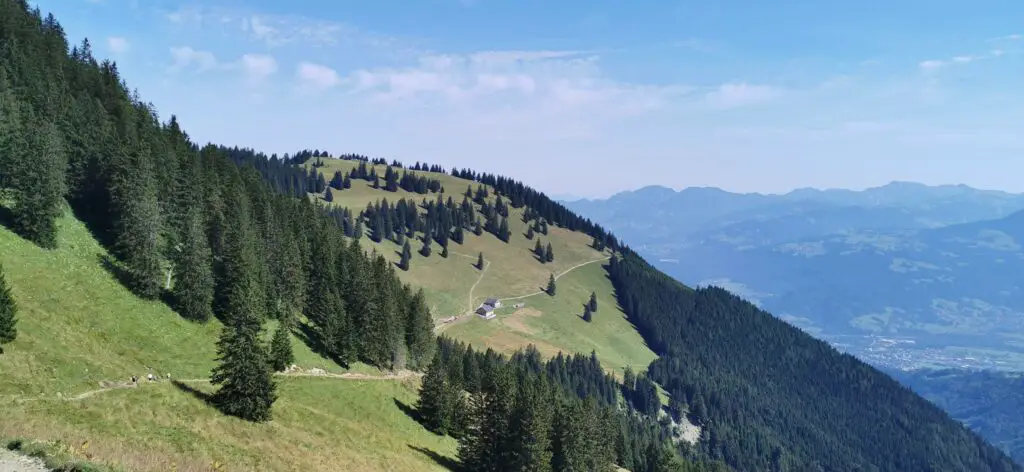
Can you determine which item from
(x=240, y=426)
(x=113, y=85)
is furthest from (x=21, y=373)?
(x=113, y=85)

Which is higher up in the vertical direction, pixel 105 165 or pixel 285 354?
pixel 105 165

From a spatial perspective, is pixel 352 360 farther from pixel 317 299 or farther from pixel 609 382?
pixel 609 382

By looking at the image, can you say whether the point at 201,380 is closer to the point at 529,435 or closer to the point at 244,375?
the point at 244,375

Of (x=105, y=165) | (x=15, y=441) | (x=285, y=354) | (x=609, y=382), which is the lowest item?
(x=609, y=382)

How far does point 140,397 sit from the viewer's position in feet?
146

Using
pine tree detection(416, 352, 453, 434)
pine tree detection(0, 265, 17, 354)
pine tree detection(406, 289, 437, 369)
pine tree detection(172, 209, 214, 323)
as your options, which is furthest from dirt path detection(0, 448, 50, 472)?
pine tree detection(406, 289, 437, 369)

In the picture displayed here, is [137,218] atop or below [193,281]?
atop

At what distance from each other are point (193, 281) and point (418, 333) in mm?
42570

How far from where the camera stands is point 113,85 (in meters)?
102

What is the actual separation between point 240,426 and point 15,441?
2147cm

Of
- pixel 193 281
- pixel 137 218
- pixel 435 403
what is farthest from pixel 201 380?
pixel 435 403

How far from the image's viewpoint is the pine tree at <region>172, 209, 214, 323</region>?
6725cm

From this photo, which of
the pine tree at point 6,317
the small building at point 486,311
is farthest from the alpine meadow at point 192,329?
the small building at point 486,311

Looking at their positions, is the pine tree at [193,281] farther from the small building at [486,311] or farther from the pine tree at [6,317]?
the small building at [486,311]
